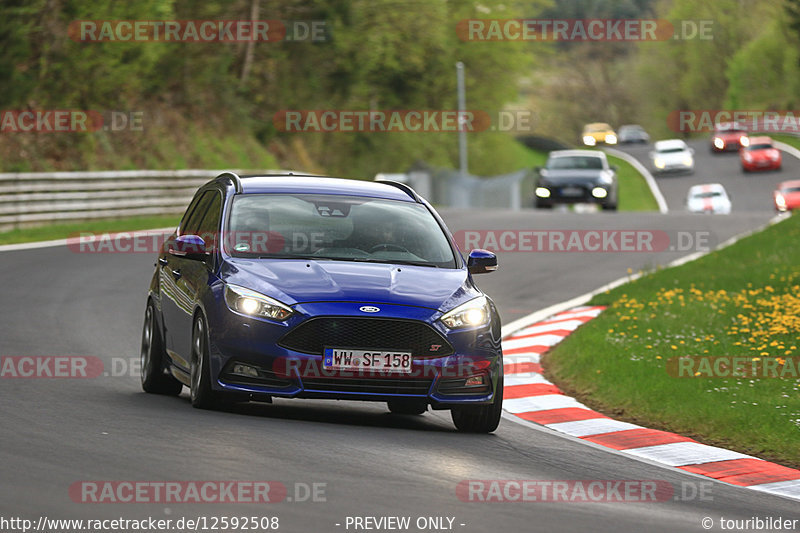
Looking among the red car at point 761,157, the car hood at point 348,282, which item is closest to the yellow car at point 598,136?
the red car at point 761,157

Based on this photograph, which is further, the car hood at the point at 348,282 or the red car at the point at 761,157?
the red car at the point at 761,157

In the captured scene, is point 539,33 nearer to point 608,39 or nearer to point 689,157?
point 689,157

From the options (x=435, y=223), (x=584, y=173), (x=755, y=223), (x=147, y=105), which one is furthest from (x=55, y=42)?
(x=435, y=223)

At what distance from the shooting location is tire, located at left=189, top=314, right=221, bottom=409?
9617 millimetres

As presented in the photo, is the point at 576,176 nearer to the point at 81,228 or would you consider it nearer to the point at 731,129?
the point at 81,228

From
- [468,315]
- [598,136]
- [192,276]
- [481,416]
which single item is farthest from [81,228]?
[598,136]

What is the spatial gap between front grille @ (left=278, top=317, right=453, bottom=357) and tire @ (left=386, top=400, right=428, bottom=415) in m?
0.40

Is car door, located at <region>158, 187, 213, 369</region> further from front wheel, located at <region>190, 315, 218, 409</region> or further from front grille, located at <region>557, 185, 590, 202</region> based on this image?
front grille, located at <region>557, 185, 590, 202</region>

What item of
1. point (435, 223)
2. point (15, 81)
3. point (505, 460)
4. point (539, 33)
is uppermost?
point (539, 33)

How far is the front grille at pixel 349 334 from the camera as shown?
30.5 ft

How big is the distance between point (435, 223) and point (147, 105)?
1283 inches

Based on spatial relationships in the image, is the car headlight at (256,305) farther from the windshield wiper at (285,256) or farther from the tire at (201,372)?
the windshield wiper at (285,256)

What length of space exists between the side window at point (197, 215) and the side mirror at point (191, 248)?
95 cm

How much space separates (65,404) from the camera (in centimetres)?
994
